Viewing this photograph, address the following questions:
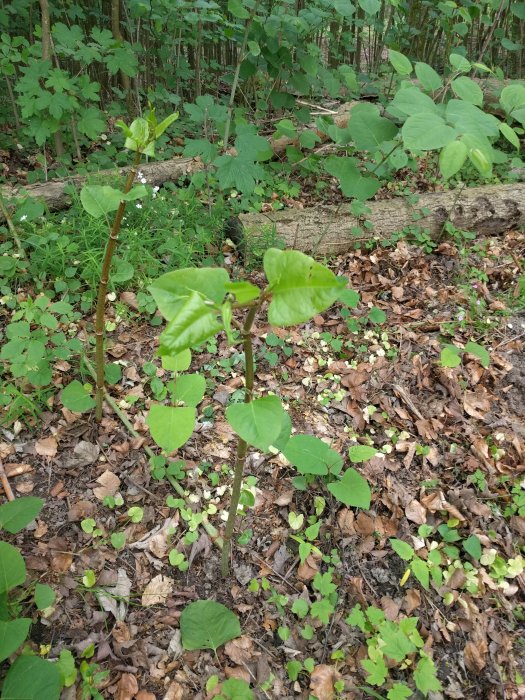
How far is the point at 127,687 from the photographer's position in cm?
150

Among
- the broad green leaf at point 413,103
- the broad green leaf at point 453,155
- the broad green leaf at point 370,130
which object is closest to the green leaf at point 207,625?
the broad green leaf at point 453,155

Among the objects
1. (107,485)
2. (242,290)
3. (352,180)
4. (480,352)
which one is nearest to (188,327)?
(242,290)

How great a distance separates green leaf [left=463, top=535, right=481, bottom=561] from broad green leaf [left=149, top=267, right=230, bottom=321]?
1.63 meters

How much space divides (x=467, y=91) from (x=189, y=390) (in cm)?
175

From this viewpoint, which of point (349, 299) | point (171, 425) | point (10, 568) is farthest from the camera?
point (349, 299)

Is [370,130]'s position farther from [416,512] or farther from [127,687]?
[127,687]

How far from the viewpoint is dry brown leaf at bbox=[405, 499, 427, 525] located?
6.65 feet

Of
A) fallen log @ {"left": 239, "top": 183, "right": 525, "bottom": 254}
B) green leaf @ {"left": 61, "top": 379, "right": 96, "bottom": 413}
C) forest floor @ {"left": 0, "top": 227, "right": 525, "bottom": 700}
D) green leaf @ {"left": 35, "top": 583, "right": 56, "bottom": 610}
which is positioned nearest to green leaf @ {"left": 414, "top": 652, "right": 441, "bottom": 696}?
forest floor @ {"left": 0, "top": 227, "right": 525, "bottom": 700}

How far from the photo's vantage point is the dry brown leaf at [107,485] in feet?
6.36

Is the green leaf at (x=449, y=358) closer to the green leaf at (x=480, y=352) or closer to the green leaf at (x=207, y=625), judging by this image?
the green leaf at (x=480, y=352)

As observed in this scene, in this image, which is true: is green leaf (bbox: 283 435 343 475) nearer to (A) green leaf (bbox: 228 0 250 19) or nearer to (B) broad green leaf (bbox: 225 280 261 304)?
(B) broad green leaf (bbox: 225 280 261 304)

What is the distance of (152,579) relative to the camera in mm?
1743

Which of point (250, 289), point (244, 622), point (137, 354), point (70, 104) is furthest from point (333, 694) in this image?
point (70, 104)

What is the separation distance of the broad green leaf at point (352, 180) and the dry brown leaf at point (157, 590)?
2.03 meters
